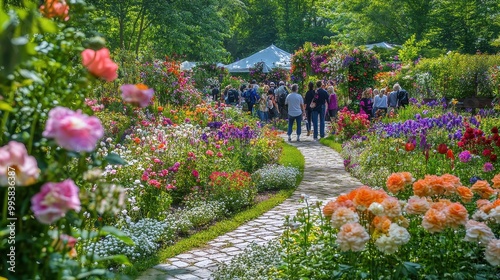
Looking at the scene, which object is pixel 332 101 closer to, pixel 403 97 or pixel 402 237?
pixel 403 97

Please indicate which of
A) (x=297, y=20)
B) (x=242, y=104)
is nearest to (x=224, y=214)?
(x=242, y=104)

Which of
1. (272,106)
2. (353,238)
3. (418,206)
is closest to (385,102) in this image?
(272,106)

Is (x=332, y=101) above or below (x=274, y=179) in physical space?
above

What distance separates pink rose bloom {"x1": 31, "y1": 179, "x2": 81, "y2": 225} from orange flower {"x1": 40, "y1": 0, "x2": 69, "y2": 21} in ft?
3.02

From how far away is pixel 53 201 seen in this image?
1772 millimetres

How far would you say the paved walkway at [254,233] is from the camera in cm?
552

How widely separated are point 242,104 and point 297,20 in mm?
37086

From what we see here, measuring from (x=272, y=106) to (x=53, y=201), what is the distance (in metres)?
19.0

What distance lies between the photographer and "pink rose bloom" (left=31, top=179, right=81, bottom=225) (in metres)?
1.77

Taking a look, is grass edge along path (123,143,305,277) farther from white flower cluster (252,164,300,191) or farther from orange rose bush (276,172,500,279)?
orange rose bush (276,172,500,279)

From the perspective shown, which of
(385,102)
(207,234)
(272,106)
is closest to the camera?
(207,234)

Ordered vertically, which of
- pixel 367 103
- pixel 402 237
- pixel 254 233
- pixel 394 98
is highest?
pixel 394 98

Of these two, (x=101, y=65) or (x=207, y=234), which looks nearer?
(x=101, y=65)

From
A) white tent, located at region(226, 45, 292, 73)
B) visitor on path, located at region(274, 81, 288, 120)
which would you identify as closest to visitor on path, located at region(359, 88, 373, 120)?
visitor on path, located at region(274, 81, 288, 120)
